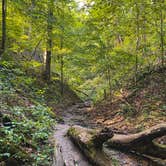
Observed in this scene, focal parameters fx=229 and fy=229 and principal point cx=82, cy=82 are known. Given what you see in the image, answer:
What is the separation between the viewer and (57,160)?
4.61m

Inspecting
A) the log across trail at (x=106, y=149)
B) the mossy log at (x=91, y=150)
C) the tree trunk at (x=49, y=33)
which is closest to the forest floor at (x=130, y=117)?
the log across trail at (x=106, y=149)

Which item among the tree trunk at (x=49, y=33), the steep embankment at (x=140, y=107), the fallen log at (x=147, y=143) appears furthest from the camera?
the tree trunk at (x=49, y=33)

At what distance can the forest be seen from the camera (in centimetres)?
491

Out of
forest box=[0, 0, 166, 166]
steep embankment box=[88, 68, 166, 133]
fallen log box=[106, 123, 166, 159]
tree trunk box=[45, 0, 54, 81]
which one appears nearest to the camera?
forest box=[0, 0, 166, 166]

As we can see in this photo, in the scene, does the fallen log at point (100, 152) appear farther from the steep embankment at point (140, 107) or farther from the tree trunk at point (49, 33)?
the tree trunk at point (49, 33)

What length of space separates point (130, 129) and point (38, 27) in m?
7.41

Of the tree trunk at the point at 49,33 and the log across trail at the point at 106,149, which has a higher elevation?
the tree trunk at the point at 49,33

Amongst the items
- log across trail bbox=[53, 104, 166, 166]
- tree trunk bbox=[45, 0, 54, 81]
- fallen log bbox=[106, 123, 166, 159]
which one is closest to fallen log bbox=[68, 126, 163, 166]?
log across trail bbox=[53, 104, 166, 166]

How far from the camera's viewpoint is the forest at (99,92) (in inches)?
193

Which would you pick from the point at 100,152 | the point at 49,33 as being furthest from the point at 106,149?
the point at 49,33

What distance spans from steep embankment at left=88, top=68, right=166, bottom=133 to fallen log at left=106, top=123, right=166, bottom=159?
2433mm

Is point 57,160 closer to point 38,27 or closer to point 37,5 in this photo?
point 37,5

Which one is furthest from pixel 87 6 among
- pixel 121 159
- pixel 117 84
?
pixel 121 159

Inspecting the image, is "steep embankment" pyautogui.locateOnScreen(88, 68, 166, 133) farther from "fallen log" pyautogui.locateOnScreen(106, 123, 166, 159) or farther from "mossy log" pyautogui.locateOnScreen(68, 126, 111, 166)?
"mossy log" pyautogui.locateOnScreen(68, 126, 111, 166)
